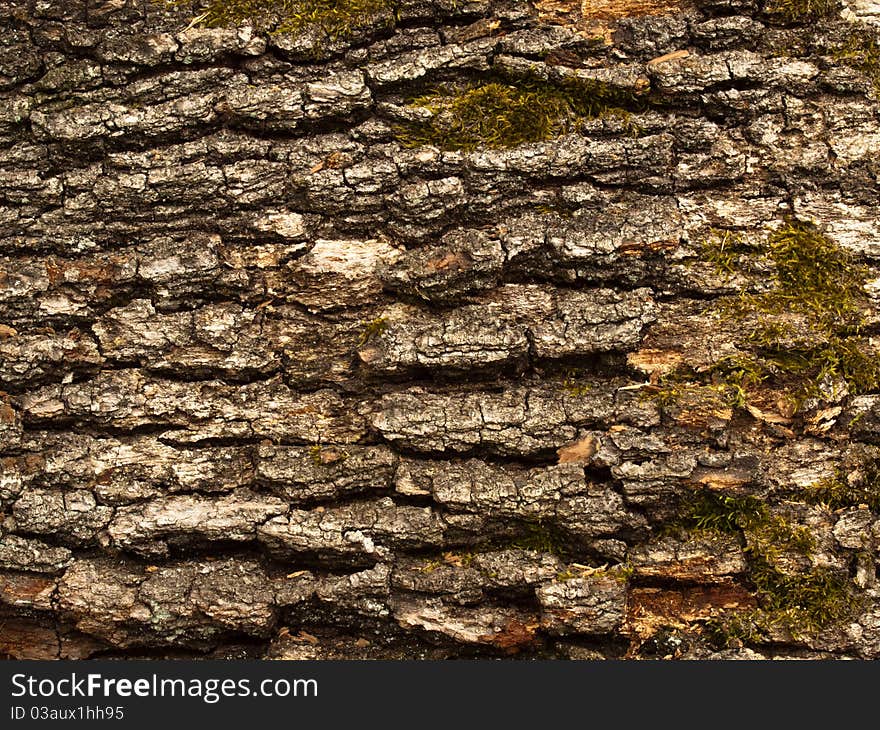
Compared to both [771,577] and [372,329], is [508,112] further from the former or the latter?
[771,577]

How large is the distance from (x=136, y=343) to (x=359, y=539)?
1188 millimetres

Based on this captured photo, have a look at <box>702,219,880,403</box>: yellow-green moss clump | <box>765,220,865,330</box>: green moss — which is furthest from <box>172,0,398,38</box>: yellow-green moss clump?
<box>765,220,865,330</box>: green moss

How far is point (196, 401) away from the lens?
133 inches

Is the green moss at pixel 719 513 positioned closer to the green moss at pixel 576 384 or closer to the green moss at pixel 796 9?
the green moss at pixel 576 384

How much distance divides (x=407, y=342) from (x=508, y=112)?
1019 millimetres

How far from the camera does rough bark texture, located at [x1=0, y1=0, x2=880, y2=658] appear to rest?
329 cm

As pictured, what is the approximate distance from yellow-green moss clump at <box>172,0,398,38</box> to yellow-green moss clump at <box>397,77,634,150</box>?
0.39 m

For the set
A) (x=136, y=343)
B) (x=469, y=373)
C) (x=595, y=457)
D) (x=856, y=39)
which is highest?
(x=856, y=39)

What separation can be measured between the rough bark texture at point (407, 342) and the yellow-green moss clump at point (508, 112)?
0.25 feet

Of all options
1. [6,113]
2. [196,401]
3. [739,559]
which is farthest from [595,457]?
[6,113]

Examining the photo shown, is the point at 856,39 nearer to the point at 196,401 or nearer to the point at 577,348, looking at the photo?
the point at 577,348

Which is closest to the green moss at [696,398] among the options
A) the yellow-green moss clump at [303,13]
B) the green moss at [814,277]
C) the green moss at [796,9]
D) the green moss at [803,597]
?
the green moss at [814,277]

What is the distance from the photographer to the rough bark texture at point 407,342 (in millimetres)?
3287

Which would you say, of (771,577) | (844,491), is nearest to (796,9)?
(844,491)
